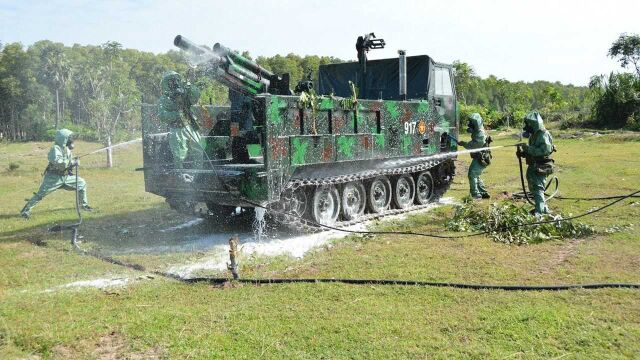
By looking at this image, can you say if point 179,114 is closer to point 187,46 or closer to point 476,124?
point 187,46

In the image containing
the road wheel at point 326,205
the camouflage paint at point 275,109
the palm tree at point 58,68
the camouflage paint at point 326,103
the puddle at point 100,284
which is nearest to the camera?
the puddle at point 100,284

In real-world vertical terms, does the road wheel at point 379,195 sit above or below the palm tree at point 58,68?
below

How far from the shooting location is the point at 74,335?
5594 millimetres

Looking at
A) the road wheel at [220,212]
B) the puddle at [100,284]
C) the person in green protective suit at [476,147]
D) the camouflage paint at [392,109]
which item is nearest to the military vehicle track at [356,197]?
the person in green protective suit at [476,147]

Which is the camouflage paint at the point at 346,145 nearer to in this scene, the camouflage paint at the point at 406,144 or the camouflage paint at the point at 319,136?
the camouflage paint at the point at 319,136

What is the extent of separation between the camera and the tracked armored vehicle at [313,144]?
9.44m

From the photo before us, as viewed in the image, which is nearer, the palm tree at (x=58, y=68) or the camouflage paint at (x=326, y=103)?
the camouflage paint at (x=326, y=103)

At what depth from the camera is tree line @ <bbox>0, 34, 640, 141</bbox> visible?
25.6 meters

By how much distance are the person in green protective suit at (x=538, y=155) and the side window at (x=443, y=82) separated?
119 inches

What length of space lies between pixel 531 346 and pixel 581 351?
388mm

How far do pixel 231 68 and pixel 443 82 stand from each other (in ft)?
18.8

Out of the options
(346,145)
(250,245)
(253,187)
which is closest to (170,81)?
(253,187)

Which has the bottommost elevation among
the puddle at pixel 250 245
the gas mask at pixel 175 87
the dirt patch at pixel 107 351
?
the dirt patch at pixel 107 351

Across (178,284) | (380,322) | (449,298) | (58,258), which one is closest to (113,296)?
(178,284)
